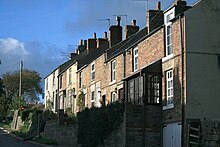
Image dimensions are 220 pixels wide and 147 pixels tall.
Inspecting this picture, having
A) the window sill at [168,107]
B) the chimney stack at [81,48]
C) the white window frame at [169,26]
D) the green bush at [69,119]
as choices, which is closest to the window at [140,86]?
the window sill at [168,107]

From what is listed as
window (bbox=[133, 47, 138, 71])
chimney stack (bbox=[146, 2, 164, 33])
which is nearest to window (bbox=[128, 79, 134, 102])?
window (bbox=[133, 47, 138, 71])

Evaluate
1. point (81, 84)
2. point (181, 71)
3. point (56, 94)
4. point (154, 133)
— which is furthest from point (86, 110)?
point (56, 94)

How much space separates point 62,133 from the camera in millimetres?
36250

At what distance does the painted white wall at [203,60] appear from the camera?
23719 mm

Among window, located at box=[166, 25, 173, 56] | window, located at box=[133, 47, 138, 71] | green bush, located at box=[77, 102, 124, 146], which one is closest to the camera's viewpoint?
window, located at box=[166, 25, 173, 56]

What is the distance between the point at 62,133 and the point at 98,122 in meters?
8.42

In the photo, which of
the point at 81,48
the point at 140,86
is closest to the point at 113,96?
the point at 140,86

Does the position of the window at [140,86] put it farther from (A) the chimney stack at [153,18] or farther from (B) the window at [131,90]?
(A) the chimney stack at [153,18]

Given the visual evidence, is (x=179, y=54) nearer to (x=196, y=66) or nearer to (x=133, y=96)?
(x=196, y=66)

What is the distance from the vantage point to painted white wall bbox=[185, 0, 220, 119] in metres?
23.7

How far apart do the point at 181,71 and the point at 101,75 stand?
16.0 m

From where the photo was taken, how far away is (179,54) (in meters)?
24.4

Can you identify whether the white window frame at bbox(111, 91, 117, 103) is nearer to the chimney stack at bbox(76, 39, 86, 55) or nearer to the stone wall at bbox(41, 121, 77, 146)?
the stone wall at bbox(41, 121, 77, 146)

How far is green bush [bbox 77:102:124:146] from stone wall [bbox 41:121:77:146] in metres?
1.59
